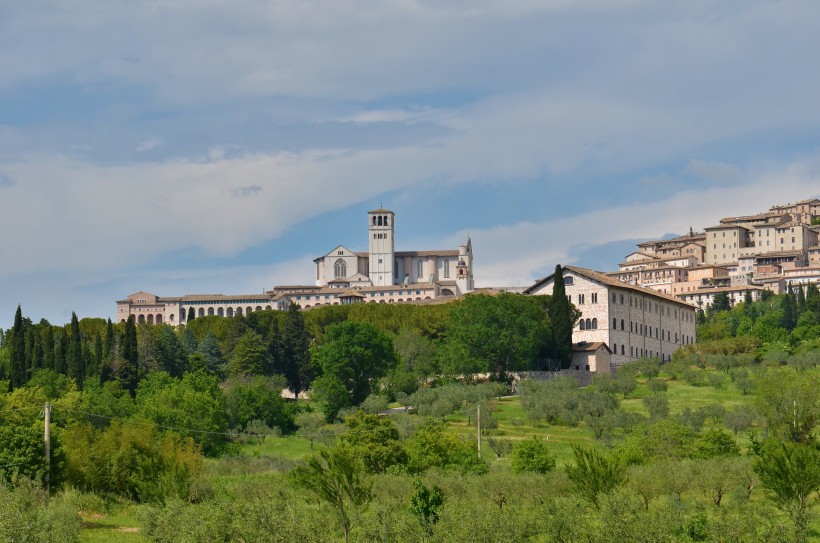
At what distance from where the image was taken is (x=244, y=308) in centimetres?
16750

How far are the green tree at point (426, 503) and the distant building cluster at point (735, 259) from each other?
402 feet

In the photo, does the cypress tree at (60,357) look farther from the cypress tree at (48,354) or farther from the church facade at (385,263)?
the church facade at (385,263)

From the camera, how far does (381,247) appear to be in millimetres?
182375

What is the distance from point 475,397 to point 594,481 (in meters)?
35.1

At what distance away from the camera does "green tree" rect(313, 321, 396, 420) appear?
81.8 meters

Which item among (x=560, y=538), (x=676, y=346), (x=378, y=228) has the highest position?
(x=378, y=228)

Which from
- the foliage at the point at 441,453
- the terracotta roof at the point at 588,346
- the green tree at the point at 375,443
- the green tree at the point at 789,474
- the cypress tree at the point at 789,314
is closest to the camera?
the green tree at the point at 789,474

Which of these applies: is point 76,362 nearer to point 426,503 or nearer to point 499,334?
point 499,334

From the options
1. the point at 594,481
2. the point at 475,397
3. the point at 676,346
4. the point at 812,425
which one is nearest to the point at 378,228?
the point at 676,346

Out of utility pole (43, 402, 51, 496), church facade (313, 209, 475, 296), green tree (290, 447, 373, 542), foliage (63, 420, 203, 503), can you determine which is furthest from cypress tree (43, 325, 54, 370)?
church facade (313, 209, 475, 296)

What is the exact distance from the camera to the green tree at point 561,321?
94.0 metres

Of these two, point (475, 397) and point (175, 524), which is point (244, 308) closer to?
point (475, 397)

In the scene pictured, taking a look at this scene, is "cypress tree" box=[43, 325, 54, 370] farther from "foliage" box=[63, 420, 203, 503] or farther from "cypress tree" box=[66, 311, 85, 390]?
"foliage" box=[63, 420, 203, 503]

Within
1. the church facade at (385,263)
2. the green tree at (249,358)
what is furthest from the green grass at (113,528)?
the church facade at (385,263)
